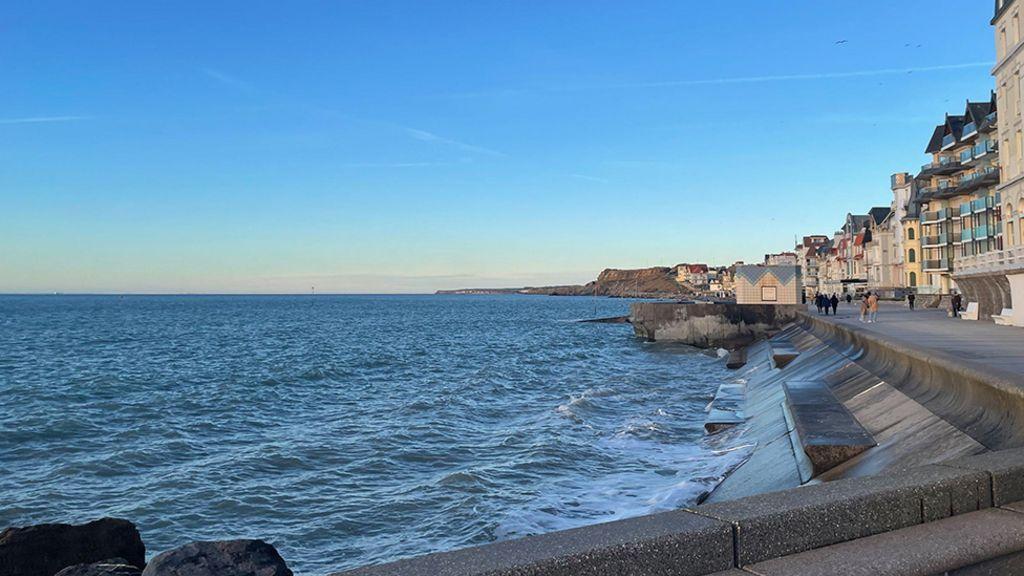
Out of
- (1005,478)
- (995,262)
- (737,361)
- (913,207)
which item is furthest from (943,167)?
(1005,478)

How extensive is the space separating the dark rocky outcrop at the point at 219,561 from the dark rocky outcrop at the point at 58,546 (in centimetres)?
305

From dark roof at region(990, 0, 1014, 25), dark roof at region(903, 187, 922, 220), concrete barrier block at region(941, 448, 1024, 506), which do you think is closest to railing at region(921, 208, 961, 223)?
dark roof at region(903, 187, 922, 220)

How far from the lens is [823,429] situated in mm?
13078

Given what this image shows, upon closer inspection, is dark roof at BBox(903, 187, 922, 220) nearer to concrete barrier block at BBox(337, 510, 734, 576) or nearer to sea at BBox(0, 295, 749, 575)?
sea at BBox(0, 295, 749, 575)

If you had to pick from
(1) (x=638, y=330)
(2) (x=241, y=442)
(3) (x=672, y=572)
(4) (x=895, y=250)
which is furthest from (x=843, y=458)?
(4) (x=895, y=250)

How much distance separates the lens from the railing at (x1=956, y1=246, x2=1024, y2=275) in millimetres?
26250

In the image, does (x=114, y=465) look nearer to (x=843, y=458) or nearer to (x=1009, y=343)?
(x=843, y=458)

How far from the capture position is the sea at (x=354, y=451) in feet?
41.5

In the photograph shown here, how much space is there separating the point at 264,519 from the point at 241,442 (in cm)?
773

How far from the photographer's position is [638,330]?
6072 centimetres

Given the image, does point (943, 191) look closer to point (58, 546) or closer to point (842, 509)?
point (842, 509)

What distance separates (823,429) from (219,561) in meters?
10.6

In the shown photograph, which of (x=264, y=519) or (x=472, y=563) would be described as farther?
(x=264, y=519)

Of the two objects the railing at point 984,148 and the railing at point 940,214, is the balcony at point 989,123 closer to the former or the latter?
the railing at point 984,148
